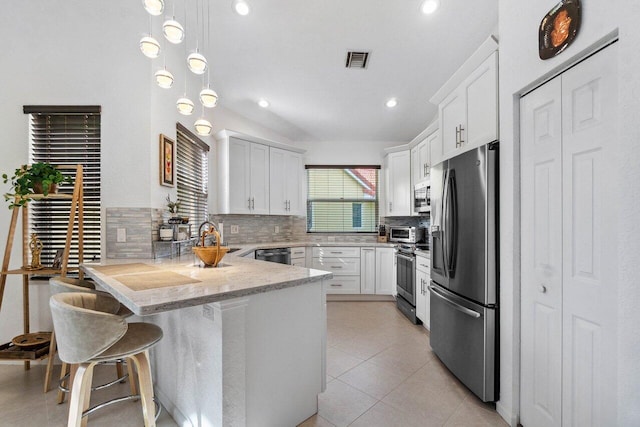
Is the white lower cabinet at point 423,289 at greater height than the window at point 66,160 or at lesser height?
lesser

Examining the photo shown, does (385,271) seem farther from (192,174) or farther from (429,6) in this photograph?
(429,6)

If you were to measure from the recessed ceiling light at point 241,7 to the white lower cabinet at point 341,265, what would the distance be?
3.34m

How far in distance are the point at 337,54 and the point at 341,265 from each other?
306 cm

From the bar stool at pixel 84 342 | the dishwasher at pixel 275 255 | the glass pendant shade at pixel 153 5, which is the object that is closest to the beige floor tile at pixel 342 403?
the bar stool at pixel 84 342

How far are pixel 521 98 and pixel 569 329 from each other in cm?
136

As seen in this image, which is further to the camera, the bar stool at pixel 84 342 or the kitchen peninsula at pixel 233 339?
the kitchen peninsula at pixel 233 339

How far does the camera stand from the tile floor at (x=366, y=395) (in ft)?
5.97

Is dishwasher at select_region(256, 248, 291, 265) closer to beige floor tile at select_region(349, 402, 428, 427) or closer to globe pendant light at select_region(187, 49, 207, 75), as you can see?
beige floor tile at select_region(349, 402, 428, 427)

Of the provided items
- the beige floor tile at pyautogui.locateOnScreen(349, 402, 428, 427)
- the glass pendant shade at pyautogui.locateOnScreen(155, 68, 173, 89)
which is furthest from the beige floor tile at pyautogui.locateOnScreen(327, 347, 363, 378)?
the glass pendant shade at pyautogui.locateOnScreen(155, 68, 173, 89)

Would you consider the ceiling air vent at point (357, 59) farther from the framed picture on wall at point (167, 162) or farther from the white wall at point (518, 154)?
the framed picture on wall at point (167, 162)

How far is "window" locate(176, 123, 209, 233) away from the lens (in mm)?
3174

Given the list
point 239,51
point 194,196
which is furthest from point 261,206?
point 239,51

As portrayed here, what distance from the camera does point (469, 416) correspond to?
6.12ft

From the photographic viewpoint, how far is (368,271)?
4.64m
